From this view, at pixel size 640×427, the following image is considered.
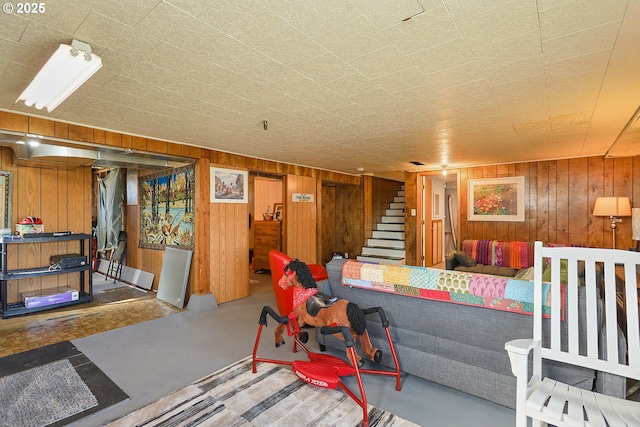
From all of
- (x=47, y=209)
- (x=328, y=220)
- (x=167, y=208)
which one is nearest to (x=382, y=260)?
(x=328, y=220)

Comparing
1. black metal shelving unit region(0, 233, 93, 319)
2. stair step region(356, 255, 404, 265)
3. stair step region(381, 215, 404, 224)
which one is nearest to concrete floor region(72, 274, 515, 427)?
black metal shelving unit region(0, 233, 93, 319)

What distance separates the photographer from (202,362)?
8.96 feet

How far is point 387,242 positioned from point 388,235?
0.26 metres

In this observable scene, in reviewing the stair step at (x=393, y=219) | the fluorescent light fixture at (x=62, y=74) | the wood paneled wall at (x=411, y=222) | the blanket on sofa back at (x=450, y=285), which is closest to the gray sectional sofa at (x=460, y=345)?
the blanket on sofa back at (x=450, y=285)

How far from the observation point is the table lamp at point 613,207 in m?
4.57

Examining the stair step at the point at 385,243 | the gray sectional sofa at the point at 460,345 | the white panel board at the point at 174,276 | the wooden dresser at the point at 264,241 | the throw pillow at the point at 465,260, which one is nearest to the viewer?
the gray sectional sofa at the point at 460,345

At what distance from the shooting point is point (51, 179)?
4.48 m

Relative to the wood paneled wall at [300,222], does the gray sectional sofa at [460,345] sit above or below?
below

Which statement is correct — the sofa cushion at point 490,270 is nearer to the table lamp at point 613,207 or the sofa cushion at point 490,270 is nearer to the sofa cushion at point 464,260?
the sofa cushion at point 464,260

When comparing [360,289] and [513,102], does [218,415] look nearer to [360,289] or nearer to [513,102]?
[360,289]

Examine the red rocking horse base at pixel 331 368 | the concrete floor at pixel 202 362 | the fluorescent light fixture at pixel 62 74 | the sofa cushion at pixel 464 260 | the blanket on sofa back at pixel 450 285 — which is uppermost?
the fluorescent light fixture at pixel 62 74

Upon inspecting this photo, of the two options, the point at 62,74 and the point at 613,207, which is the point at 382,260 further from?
the point at 62,74

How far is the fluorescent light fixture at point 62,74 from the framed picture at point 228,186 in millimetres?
2205

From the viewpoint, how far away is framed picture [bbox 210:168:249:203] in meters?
4.49
